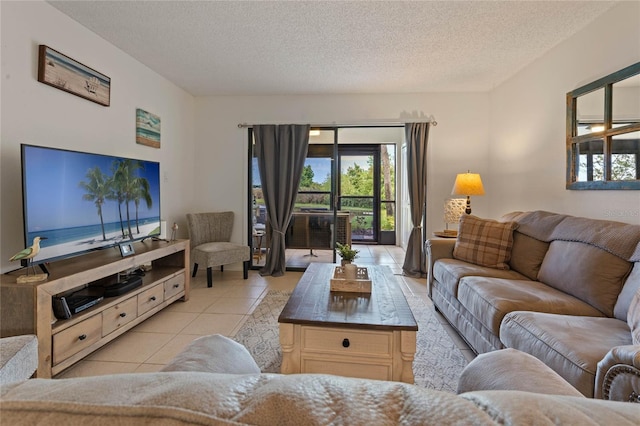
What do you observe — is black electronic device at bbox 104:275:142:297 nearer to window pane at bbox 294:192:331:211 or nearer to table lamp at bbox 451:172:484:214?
window pane at bbox 294:192:331:211

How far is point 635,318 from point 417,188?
2.84m

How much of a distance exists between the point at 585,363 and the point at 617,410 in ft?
3.65

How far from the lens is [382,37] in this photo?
258cm

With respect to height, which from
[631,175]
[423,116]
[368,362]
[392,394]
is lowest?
[368,362]

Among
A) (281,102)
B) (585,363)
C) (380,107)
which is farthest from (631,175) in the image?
(281,102)

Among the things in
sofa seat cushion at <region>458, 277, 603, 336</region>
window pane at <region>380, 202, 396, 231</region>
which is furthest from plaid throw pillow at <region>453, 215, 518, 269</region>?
window pane at <region>380, 202, 396, 231</region>

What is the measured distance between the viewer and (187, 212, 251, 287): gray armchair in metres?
3.48

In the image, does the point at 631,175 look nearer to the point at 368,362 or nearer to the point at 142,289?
the point at 368,362

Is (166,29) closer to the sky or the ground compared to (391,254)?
closer to the sky

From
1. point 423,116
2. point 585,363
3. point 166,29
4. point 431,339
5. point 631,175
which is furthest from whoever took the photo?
point 423,116

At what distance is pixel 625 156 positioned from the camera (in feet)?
6.66

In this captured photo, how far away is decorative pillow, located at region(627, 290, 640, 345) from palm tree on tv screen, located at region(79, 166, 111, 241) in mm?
3174

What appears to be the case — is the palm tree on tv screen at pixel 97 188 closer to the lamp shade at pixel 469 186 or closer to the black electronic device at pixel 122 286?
the black electronic device at pixel 122 286

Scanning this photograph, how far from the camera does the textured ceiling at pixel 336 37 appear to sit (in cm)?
220
